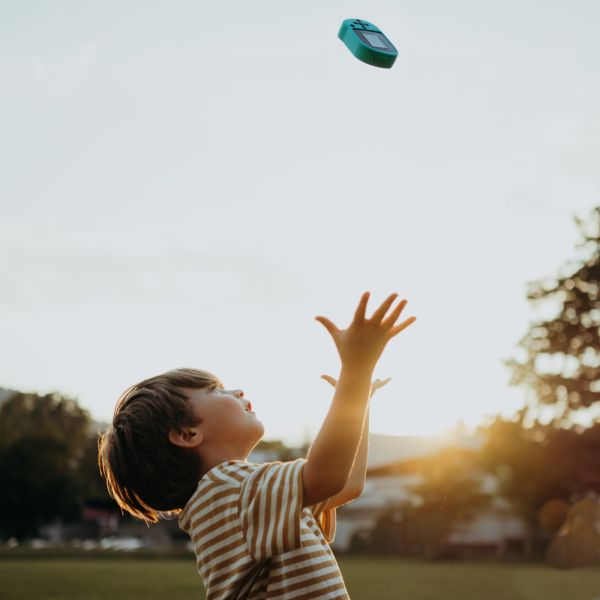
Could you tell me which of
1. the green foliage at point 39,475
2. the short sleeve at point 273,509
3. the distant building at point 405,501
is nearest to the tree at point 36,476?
the green foliage at point 39,475

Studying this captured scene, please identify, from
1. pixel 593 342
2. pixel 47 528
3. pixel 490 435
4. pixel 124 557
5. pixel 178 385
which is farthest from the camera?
pixel 47 528

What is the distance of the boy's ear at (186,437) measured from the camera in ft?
6.73

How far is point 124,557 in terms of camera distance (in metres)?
39.9

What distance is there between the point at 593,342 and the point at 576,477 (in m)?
4.99

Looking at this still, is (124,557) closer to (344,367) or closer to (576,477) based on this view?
(576,477)

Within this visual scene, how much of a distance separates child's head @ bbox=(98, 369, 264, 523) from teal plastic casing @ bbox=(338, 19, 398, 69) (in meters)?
1.21

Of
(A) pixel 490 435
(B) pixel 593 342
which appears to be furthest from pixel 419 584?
(A) pixel 490 435

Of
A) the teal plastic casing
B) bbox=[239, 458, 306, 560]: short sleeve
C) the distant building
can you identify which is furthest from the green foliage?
bbox=[239, 458, 306, 560]: short sleeve

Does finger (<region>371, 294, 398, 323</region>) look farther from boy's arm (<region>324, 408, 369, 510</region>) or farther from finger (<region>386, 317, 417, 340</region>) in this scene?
boy's arm (<region>324, 408, 369, 510</region>)

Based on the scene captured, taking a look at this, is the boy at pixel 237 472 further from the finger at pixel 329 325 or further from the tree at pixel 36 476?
the tree at pixel 36 476

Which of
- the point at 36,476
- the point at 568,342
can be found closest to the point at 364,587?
the point at 568,342

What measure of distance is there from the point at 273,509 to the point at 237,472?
0.19m

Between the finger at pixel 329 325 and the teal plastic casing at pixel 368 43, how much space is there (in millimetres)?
1327

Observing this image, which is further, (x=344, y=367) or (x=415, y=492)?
(x=415, y=492)
